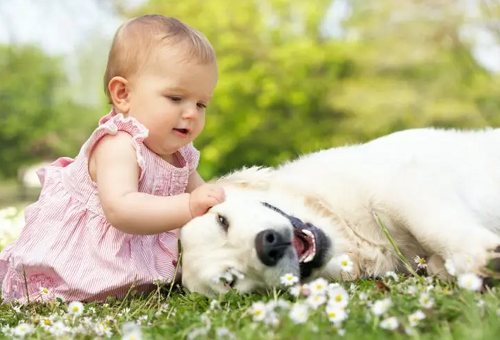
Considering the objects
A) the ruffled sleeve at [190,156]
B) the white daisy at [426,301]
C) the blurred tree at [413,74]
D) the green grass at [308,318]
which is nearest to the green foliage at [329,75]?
the blurred tree at [413,74]

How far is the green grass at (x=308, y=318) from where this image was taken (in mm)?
1990

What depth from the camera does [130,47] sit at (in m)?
3.53

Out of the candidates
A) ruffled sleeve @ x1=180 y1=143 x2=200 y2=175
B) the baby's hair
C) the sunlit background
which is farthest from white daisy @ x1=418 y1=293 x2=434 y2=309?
the sunlit background

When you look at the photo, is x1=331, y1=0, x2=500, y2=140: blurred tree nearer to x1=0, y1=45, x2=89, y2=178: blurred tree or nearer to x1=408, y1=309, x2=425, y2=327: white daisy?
x1=0, y1=45, x2=89, y2=178: blurred tree

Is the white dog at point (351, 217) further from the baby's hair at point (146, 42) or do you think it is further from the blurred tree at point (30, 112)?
the blurred tree at point (30, 112)

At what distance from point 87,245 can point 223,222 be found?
35.0 inches

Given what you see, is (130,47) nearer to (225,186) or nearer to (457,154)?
(225,186)

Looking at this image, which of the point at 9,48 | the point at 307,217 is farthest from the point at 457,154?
the point at 9,48

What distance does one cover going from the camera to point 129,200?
3.19 meters

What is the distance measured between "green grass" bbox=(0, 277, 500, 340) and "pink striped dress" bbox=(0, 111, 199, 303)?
324 millimetres

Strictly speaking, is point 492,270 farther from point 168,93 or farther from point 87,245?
point 87,245

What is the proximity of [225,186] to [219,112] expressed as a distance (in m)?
18.9

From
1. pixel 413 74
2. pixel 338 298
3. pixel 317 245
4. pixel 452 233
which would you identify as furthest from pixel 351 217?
pixel 413 74

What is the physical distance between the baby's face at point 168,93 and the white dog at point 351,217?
15.8 inches
